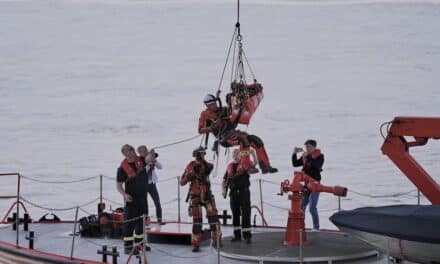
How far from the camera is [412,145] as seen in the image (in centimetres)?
1166

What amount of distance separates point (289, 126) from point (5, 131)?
19.3ft

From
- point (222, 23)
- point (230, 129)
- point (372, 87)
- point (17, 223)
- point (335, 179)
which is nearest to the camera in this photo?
point (230, 129)

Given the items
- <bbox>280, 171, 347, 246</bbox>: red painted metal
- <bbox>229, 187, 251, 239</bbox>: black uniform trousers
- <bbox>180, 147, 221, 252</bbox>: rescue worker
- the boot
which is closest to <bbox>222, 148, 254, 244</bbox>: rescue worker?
<bbox>229, 187, 251, 239</bbox>: black uniform trousers

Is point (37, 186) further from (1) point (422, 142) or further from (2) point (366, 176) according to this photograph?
(1) point (422, 142)

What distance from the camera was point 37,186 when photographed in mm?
21000

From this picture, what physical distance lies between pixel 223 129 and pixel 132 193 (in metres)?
1.16

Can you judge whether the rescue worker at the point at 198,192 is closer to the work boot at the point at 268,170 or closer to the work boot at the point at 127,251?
the work boot at the point at 268,170

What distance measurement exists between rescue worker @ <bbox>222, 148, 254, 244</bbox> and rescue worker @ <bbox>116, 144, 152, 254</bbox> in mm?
886

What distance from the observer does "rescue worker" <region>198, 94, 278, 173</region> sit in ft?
41.1

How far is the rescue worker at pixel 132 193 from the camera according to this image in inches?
482

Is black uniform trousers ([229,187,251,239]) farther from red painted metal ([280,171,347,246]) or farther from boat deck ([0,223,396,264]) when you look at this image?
red painted metal ([280,171,347,246])

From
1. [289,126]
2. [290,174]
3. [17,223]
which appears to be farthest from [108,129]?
[17,223]

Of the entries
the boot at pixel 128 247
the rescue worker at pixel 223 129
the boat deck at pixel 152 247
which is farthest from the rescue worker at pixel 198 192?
the boot at pixel 128 247

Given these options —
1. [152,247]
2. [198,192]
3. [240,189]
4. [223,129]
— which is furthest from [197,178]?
[152,247]
